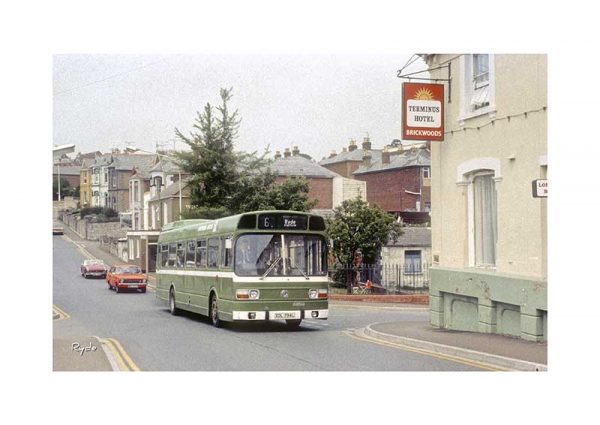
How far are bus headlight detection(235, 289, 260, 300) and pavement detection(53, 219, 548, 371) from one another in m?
1.88

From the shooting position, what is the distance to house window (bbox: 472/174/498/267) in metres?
17.7

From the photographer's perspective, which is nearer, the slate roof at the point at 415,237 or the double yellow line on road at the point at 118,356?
the double yellow line on road at the point at 118,356

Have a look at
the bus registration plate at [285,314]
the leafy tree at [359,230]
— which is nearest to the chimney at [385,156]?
the leafy tree at [359,230]

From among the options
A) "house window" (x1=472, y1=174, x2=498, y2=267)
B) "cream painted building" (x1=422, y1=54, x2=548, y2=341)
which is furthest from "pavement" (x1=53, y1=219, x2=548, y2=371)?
"house window" (x1=472, y1=174, x2=498, y2=267)

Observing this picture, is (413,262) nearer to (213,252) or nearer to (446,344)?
(446,344)

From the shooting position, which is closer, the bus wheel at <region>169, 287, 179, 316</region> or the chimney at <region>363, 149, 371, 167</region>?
the chimney at <region>363, 149, 371, 167</region>

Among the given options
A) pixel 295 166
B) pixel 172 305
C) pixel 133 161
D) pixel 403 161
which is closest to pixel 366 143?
pixel 295 166

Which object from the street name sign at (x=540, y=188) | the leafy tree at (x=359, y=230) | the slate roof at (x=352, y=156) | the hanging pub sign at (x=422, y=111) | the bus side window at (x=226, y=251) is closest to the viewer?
the street name sign at (x=540, y=188)

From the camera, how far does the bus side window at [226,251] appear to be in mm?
18562

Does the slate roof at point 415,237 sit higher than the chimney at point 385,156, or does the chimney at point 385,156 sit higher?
the chimney at point 385,156

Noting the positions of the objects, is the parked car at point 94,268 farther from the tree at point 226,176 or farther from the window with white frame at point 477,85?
the window with white frame at point 477,85

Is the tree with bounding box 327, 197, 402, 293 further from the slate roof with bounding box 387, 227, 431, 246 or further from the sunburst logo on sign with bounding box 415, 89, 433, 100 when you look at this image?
the sunburst logo on sign with bounding box 415, 89, 433, 100

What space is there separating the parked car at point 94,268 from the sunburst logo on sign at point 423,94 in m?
6.70
